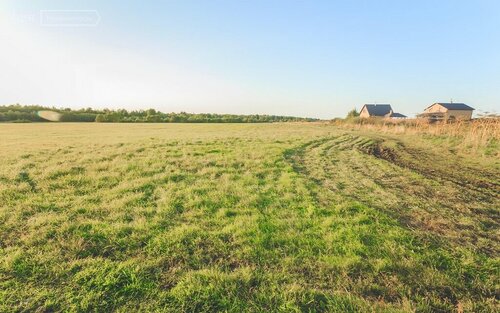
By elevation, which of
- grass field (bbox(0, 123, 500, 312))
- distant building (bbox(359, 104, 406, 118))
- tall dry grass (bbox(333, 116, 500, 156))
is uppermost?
distant building (bbox(359, 104, 406, 118))

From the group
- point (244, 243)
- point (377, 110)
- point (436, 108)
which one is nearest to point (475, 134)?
point (244, 243)

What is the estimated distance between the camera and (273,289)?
2.89 metres

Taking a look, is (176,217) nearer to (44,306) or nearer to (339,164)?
(44,306)

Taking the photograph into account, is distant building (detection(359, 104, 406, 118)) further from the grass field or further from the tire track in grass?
the grass field

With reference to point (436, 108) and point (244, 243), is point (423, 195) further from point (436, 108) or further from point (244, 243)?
point (436, 108)

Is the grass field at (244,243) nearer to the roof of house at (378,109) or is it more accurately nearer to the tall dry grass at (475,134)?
the tall dry grass at (475,134)

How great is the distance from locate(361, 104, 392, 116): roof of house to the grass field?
73.0m

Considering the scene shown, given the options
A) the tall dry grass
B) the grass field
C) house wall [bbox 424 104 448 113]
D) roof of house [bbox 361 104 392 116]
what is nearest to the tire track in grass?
the grass field

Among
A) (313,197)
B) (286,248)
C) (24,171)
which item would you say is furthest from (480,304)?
(24,171)

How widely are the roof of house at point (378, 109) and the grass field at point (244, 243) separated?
73.0 metres

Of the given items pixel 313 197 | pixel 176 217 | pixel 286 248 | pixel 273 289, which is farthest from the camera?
pixel 313 197

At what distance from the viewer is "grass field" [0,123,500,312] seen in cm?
277

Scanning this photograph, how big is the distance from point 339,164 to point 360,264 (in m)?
7.17

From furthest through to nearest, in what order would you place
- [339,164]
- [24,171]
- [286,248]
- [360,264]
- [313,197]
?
[339,164]
[24,171]
[313,197]
[286,248]
[360,264]
